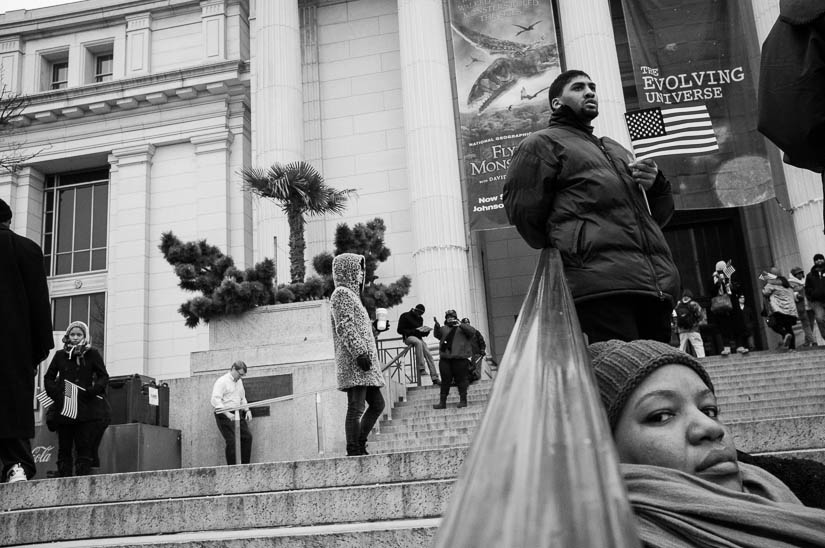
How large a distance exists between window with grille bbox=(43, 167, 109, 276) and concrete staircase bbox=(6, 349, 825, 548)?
23.5 metres

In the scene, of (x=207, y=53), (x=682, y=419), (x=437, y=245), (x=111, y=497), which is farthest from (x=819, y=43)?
(x=207, y=53)

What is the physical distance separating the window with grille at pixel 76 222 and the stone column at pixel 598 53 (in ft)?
54.1

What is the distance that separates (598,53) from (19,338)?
61.4ft

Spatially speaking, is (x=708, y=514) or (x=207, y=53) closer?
(x=708, y=514)

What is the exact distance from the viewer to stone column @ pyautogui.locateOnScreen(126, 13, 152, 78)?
2827 cm

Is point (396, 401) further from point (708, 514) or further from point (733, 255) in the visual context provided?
point (733, 255)

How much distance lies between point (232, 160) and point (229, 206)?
5.39 feet

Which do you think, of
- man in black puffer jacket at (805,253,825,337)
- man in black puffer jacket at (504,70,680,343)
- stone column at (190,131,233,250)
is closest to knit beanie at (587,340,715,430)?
man in black puffer jacket at (504,70,680,343)

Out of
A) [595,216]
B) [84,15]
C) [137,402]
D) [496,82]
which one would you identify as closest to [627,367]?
[595,216]

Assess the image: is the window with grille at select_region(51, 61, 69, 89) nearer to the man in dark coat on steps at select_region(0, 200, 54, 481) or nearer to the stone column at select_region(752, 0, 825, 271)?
the stone column at select_region(752, 0, 825, 271)

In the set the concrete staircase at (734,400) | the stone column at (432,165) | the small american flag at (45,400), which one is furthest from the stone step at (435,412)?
the stone column at (432,165)

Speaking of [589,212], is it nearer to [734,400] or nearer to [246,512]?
[246,512]

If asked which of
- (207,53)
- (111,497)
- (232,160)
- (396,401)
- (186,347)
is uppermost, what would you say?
(207,53)

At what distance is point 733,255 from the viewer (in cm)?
2389
